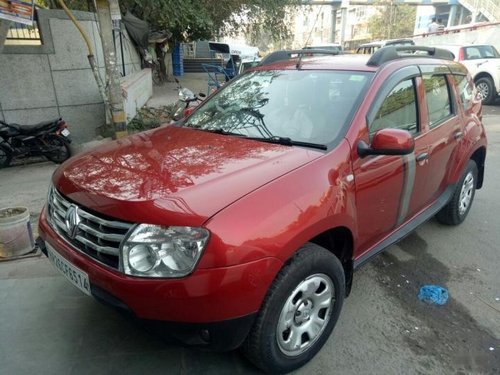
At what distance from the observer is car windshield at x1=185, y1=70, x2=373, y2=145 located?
2672mm

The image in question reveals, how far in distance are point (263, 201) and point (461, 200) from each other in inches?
120

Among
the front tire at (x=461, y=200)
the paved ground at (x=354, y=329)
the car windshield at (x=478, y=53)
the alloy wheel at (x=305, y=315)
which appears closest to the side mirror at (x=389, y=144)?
the alloy wheel at (x=305, y=315)

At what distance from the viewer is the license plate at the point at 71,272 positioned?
2.14m

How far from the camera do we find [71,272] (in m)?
2.24

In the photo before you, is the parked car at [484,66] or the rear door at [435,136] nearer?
the rear door at [435,136]

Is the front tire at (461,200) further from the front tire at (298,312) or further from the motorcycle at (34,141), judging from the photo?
the motorcycle at (34,141)

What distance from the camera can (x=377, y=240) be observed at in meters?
2.93

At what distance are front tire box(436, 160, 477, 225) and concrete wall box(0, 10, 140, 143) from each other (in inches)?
249

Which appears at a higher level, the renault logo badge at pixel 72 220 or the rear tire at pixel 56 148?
the renault logo badge at pixel 72 220

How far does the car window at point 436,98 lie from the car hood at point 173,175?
4.75 feet

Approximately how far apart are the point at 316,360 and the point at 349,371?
0.66ft

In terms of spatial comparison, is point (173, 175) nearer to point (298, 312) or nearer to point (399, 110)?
point (298, 312)

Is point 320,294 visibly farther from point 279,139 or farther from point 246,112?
point 246,112

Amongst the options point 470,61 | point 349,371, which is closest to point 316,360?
point 349,371
